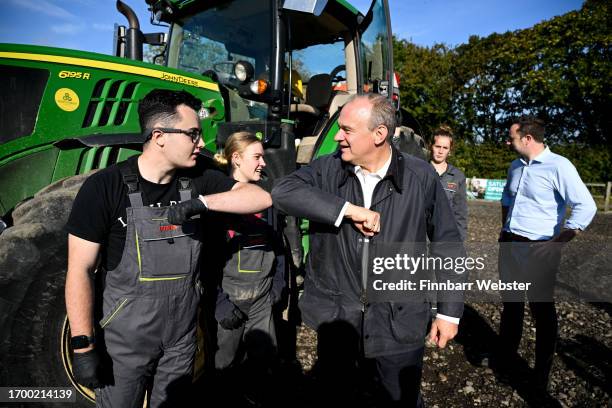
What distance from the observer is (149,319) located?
1.81 meters

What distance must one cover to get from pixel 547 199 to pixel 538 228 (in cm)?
23

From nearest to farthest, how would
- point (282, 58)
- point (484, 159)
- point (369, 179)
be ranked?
1. point (369, 179)
2. point (282, 58)
3. point (484, 159)

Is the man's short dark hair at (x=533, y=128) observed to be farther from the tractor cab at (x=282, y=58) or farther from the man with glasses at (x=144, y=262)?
the man with glasses at (x=144, y=262)

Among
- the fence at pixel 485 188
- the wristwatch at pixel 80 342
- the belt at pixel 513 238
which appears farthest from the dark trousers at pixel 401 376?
the fence at pixel 485 188

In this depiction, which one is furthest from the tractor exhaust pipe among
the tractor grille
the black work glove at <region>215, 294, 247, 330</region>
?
the black work glove at <region>215, 294, 247, 330</region>

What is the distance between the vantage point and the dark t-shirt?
69.0 inches

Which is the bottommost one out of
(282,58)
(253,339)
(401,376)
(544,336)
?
(544,336)

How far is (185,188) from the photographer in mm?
2000

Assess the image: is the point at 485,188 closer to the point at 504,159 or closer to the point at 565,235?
the point at 504,159

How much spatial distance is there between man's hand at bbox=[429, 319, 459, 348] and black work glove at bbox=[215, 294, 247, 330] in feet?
3.49

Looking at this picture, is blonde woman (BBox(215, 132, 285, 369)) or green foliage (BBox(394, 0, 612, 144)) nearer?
blonde woman (BBox(215, 132, 285, 369))

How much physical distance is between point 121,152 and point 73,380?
4.81 feet

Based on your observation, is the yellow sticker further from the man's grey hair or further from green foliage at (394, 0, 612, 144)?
green foliage at (394, 0, 612, 144)

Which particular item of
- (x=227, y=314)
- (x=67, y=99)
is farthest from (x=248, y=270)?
(x=67, y=99)
